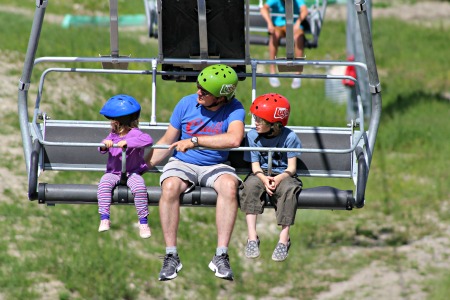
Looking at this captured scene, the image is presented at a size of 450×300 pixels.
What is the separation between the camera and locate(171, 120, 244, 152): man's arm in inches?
391

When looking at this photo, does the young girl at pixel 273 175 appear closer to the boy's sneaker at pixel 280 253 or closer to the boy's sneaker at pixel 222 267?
the boy's sneaker at pixel 280 253

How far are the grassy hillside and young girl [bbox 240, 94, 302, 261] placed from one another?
Answer: 395 inches

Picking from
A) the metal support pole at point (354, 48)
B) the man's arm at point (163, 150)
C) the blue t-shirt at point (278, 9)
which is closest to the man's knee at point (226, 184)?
the man's arm at point (163, 150)

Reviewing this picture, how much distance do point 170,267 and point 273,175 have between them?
1048 mm

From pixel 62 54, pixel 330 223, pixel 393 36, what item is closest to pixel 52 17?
pixel 62 54

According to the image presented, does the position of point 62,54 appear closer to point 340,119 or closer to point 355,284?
point 340,119

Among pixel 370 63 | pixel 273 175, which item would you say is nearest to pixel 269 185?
pixel 273 175

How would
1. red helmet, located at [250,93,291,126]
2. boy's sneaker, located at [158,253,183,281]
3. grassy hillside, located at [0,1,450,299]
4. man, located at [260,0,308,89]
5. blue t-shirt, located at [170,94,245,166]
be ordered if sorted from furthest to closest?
grassy hillside, located at [0,1,450,299], man, located at [260,0,308,89], blue t-shirt, located at [170,94,245,166], red helmet, located at [250,93,291,126], boy's sneaker, located at [158,253,183,281]

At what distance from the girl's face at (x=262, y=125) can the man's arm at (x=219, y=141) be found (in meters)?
0.15

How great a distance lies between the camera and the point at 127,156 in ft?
33.5

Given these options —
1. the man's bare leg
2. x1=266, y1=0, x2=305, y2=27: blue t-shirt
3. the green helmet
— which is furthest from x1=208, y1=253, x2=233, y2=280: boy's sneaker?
x1=266, y1=0, x2=305, y2=27: blue t-shirt

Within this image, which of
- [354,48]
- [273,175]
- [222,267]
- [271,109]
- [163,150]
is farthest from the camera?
[354,48]

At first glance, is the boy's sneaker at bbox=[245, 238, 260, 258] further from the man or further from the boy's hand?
the man

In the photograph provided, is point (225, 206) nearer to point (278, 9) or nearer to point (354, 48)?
point (278, 9)
